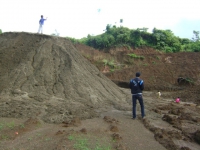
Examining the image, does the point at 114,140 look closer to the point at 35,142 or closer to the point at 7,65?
the point at 35,142

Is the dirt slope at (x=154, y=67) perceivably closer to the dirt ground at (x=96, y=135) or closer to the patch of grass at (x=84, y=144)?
the dirt ground at (x=96, y=135)

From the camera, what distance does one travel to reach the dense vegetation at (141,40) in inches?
1383

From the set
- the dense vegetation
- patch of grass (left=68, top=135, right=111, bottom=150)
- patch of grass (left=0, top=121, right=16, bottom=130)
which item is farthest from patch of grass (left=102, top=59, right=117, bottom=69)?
→ patch of grass (left=68, top=135, right=111, bottom=150)

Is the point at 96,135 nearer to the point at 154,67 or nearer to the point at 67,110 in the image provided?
the point at 67,110

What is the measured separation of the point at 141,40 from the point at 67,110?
91.5 ft

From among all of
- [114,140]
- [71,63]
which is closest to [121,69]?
[71,63]

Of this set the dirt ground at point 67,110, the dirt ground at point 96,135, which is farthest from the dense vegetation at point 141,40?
the dirt ground at point 96,135

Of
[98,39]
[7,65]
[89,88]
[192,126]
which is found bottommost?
[192,126]

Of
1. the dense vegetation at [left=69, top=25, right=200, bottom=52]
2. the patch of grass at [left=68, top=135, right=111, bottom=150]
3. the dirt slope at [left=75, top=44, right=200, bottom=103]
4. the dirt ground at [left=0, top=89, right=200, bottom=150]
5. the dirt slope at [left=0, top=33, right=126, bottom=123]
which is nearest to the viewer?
the patch of grass at [left=68, top=135, right=111, bottom=150]

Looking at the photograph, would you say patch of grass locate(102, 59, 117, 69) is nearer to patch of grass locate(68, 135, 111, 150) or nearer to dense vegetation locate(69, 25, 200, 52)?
dense vegetation locate(69, 25, 200, 52)

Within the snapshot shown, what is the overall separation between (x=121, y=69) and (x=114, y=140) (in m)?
23.3

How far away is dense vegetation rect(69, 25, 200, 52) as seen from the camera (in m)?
35.1

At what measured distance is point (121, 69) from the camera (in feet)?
95.6

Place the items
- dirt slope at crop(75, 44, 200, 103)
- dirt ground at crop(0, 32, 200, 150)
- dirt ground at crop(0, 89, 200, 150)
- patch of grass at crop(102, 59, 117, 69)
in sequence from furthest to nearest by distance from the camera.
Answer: patch of grass at crop(102, 59, 117, 69) → dirt slope at crop(75, 44, 200, 103) → dirt ground at crop(0, 32, 200, 150) → dirt ground at crop(0, 89, 200, 150)
